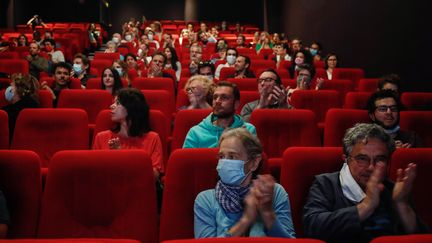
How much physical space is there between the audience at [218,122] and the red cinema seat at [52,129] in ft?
2.44

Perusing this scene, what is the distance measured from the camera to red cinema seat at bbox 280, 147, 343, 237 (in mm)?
2346

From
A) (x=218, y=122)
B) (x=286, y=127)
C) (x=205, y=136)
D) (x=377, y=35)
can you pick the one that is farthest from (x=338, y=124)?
(x=377, y=35)

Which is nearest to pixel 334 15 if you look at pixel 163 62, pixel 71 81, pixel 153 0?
pixel 163 62

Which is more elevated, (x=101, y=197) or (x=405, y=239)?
(x=405, y=239)

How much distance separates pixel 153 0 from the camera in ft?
70.5

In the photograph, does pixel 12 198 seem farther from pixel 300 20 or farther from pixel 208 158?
pixel 300 20

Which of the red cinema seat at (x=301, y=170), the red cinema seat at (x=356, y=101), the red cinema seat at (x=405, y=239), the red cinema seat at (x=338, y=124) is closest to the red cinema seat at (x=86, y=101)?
the red cinema seat at (x=338, y=124)

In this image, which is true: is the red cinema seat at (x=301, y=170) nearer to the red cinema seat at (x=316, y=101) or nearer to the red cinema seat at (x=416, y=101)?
the red cinema seat at (x=316, y=101)

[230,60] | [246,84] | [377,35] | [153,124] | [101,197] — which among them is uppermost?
[377,35]

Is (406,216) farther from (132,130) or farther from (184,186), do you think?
(132,130)

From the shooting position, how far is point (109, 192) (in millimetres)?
2303

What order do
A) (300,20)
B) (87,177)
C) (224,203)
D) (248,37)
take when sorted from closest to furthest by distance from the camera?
(224,203) → (87,177) → (300,20) → (248,37)

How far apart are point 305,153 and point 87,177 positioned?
894mm

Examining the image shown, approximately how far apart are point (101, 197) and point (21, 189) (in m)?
0.33
